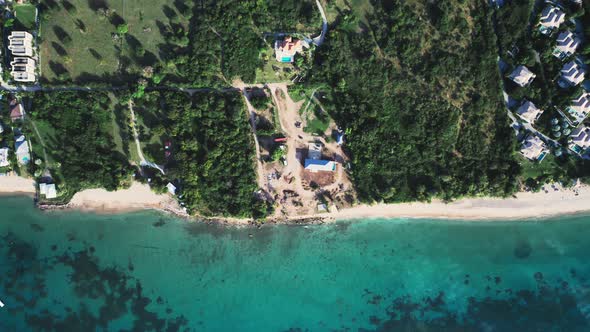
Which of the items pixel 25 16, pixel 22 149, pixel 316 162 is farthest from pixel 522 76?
pixel 22 149

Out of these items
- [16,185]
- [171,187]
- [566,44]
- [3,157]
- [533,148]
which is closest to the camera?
[566,44]

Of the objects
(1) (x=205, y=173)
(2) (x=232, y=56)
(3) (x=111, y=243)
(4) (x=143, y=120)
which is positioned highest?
(2) (x=232, y=56)

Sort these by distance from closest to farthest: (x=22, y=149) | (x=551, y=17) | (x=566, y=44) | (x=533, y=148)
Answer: (x=551, y=17) → (x=566, y=44) → (x=533, y=148) → (x=22, y=149)

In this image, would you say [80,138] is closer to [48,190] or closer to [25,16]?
[48,190]

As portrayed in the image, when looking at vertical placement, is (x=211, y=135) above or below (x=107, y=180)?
above

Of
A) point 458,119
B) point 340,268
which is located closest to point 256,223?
point 340,268

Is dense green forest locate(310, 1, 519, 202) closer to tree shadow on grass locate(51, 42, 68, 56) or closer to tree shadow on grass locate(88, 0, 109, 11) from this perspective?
tree shadow on grass locate(88, 0, 109, 11)

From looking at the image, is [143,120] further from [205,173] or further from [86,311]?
[86,311]
